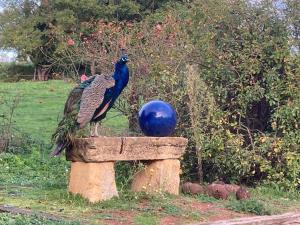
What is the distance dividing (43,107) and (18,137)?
7081mm

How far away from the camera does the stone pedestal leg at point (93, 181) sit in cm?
823

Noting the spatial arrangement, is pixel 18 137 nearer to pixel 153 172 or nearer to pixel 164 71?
pixel 164 71

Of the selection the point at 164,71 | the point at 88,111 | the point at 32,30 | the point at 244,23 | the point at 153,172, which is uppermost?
the point at 32,30

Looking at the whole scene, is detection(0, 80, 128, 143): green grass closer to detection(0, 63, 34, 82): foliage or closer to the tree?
the tree

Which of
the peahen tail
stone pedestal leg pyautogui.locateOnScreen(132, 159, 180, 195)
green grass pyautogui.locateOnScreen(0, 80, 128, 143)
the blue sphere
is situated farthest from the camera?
green grass pyautogui.locateOnScreen(0, 80, 128, 143)

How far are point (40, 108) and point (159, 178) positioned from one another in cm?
1276

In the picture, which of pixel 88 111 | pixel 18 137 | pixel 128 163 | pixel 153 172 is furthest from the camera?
pixel 18 137

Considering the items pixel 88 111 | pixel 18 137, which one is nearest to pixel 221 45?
pixel 88 111

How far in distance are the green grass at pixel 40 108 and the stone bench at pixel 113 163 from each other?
9.84 feet

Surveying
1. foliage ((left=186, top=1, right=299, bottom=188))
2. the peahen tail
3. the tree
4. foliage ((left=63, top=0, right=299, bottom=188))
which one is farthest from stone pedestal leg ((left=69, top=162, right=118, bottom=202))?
the tree

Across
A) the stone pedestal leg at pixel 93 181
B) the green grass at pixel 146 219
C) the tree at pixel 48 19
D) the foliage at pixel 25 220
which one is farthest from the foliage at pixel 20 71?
the foliage at pixel 25 220

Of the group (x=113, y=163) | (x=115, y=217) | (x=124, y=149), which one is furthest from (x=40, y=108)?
(x=115, y=217)

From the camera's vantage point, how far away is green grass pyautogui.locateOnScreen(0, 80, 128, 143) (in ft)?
53.5

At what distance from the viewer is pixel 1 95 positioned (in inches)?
611
